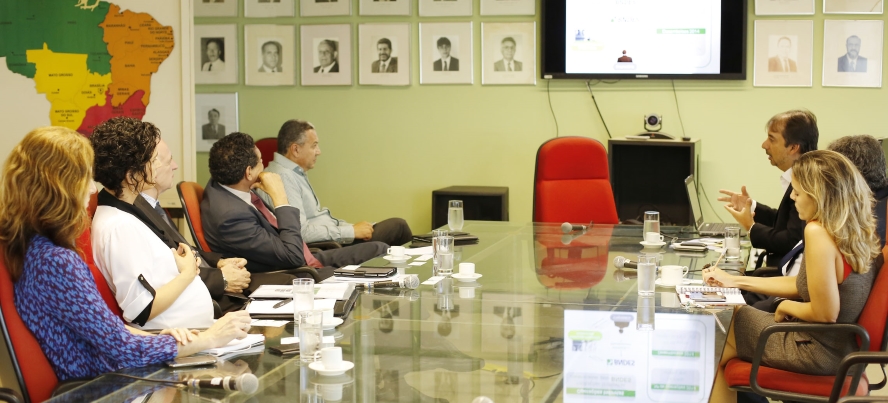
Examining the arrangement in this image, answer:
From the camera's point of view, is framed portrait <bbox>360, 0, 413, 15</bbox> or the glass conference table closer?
the glass conference table

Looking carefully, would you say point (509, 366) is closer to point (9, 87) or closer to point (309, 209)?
point (309, 209)

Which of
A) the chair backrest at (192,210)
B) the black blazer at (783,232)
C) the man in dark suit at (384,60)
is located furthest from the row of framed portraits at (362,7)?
the black blazer at (783,232)

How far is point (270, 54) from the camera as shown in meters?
6.89

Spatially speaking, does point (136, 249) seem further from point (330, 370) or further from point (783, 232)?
point (783, 232)

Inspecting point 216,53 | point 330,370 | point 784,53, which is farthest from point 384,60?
point 330,370

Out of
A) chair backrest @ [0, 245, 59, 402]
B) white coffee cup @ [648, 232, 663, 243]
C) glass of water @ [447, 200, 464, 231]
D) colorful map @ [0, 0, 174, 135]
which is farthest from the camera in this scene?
colorful map @ [0, 0, 174, 135]

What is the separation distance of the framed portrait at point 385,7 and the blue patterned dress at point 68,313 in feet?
15.8

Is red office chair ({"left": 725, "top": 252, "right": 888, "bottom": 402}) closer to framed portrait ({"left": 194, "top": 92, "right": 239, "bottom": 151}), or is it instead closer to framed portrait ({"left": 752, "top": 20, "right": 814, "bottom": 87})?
framed portrait ({"left": 752, "top": 20, "right": 814, "bottom": 87})

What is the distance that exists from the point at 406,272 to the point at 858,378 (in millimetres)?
1557

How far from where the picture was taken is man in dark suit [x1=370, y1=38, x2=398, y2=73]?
6730 mm

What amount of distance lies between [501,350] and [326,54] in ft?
16.4

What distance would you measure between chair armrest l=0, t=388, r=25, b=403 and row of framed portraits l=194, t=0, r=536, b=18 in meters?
5.06

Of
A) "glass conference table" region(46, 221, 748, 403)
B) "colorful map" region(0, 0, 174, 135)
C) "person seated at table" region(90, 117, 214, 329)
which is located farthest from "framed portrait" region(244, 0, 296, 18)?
"person seated at table" region(90, 117, 214, 329)

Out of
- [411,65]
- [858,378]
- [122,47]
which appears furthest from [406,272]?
[411,65]
